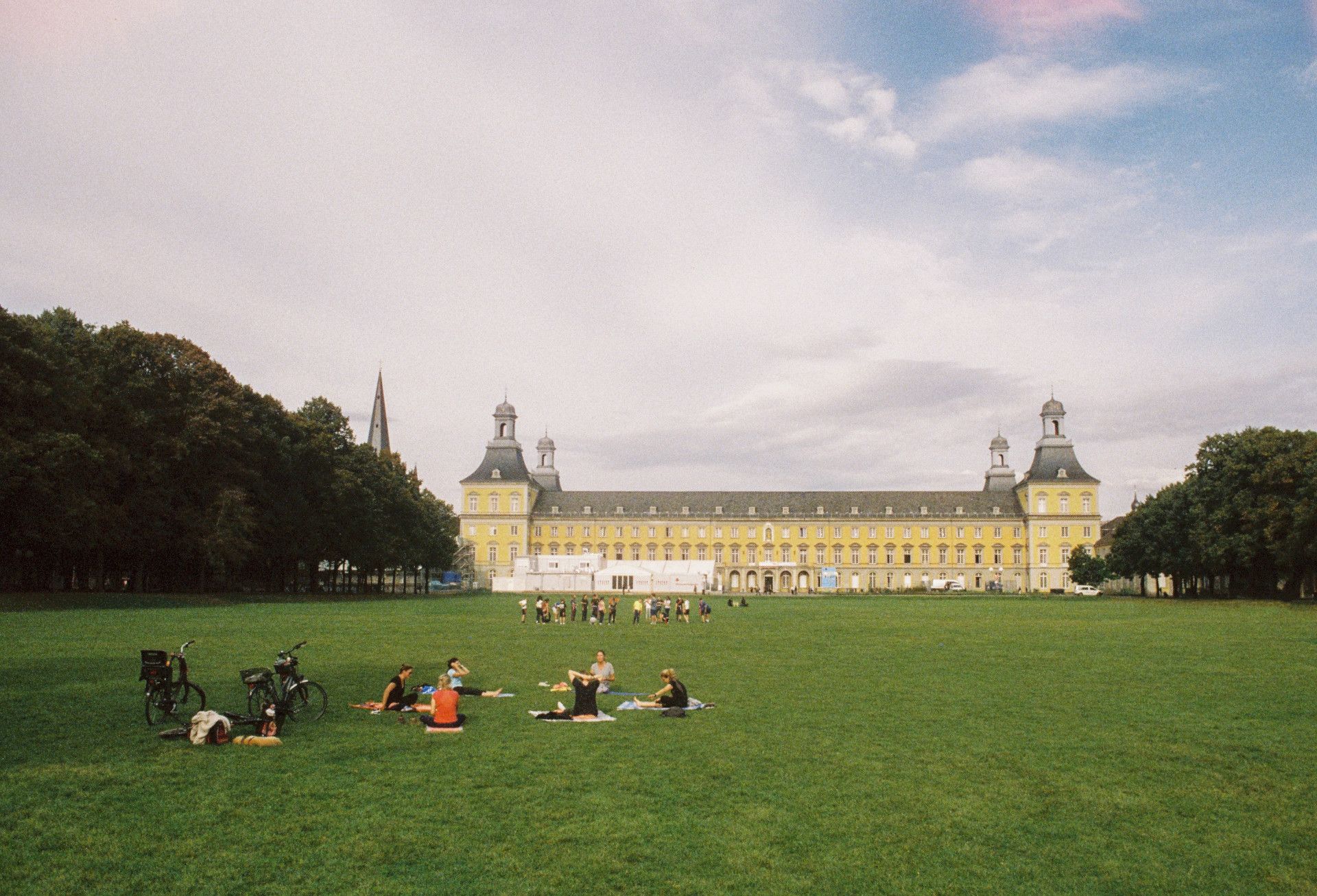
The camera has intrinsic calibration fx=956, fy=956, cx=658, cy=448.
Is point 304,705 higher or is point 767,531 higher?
point 767,531

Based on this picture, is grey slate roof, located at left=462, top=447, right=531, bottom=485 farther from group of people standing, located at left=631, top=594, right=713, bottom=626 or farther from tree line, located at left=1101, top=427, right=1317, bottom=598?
group of people standing, located at left=631, top=594, right=713, bottom=626

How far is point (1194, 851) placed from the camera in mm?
8258

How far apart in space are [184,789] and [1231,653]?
83.8 ft

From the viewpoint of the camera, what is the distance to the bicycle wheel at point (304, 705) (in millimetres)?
13836

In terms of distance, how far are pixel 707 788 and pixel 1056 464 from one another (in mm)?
125224

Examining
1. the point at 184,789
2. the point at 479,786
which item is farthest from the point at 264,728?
the point at 479,786

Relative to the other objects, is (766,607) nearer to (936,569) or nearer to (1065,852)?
(1065,852)

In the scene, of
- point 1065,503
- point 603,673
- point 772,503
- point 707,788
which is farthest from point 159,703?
point 1065,503

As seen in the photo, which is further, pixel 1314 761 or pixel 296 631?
pixel 296 631

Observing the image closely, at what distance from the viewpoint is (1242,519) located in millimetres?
64062

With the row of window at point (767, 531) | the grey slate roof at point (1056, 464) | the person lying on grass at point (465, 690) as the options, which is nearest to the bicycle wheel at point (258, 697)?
the person lying on grass at point (465, 690)

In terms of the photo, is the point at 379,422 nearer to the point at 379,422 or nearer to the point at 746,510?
the point at 379,422

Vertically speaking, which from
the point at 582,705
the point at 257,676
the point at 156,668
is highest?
the point at 156,668

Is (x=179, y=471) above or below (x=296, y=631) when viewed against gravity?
above
